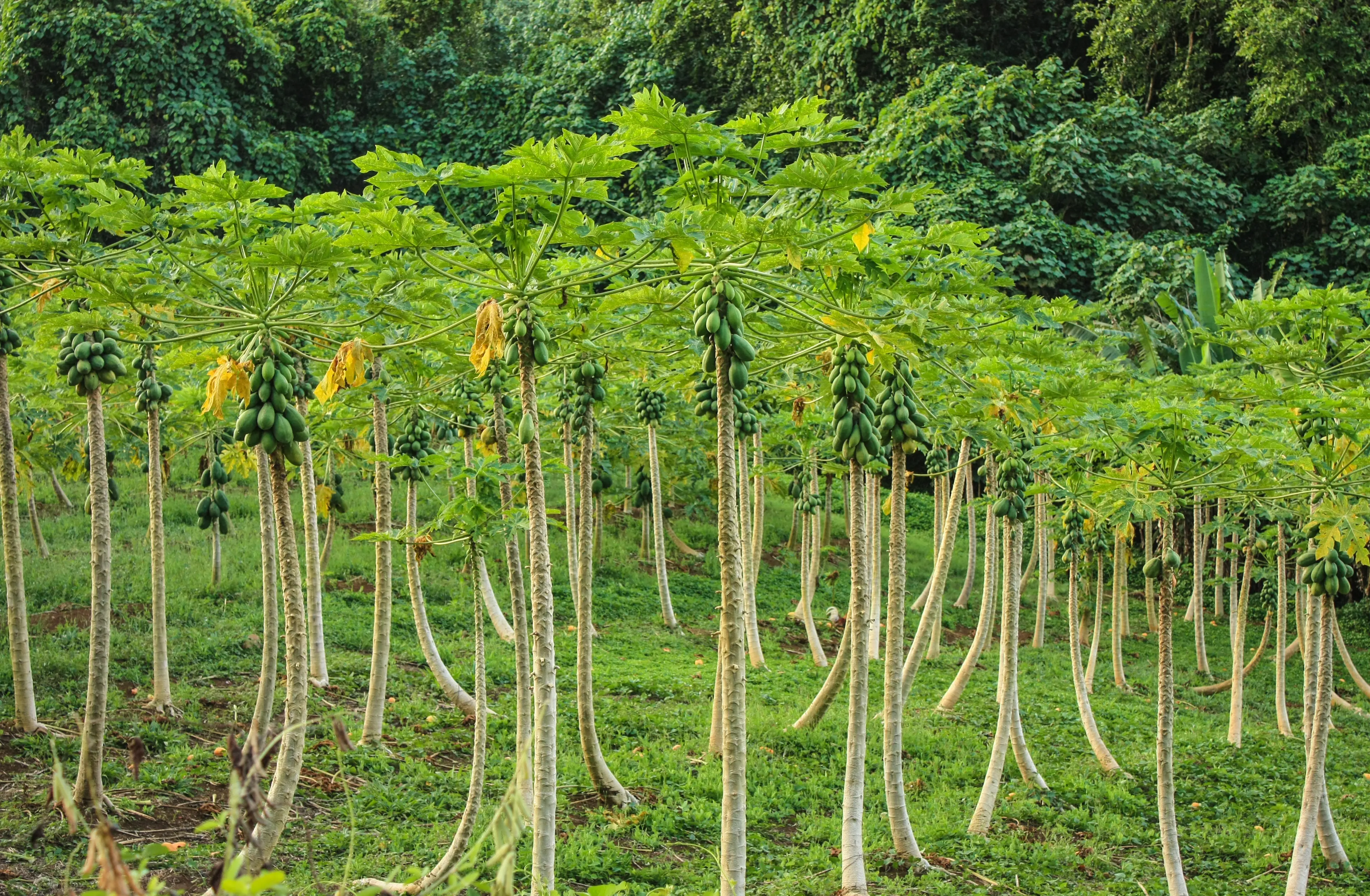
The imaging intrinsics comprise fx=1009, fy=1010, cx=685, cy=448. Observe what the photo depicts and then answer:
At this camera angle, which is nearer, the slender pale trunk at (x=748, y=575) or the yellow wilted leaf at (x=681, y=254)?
the yellow wilted leaf at (x=681, y=254)

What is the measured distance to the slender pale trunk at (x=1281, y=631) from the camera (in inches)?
435

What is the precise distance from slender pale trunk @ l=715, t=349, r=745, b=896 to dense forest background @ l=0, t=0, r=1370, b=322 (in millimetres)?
16052

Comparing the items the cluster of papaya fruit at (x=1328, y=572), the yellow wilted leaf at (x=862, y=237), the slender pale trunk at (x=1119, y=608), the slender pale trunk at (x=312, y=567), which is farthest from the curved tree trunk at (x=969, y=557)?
the yellow wilted leaf at (x=862, y=237)

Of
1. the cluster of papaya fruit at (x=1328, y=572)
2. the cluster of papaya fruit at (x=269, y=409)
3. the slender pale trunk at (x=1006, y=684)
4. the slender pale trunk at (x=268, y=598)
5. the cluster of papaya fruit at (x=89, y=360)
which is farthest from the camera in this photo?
the slender pale trunk at (x=1006, y=684)

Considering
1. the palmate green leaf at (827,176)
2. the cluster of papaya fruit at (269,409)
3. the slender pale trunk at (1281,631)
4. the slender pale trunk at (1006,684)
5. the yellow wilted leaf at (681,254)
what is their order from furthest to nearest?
1. the slender pale trunk at (1281,631)
2. the slender pale trunk at (1006,684)
3. the cluster of papaya fruit at (269,409)
4. the yellow wilted leaf at (681,254)
5. the palmate green leaf at (827,176)

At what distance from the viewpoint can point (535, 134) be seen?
98.2 feet

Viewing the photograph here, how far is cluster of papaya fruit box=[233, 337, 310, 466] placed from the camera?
549 centimetres

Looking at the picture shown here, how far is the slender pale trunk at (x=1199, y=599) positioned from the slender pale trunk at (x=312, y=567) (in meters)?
11.6

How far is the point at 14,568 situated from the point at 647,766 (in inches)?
206

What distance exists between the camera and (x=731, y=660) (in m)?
5.29

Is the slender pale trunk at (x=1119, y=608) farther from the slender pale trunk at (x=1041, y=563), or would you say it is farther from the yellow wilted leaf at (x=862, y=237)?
the yellow wilted leaf at (x=862, y=237)

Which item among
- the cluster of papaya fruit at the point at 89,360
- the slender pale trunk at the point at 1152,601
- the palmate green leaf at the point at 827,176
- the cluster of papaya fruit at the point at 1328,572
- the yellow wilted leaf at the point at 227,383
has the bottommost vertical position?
the slender pale trunk at the point at 1152,601

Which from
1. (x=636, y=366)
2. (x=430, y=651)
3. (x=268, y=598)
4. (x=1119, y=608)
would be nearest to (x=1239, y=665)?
(x=1119, y=608)

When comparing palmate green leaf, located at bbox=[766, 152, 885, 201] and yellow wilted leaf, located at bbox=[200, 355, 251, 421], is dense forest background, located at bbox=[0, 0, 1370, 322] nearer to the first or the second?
palmate green leaf, located at bbox=[766, 152, 885, 201]
